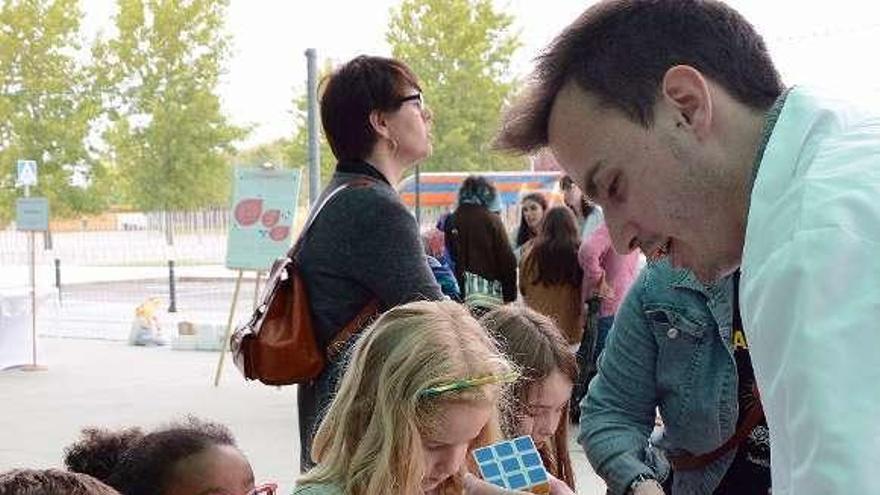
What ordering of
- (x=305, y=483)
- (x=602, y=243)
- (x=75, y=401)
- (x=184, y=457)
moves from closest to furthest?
1. (x=305, y=483)
2. (x=184, y=457)
3. (x=602, y=243)
4. (x=75, y=401)

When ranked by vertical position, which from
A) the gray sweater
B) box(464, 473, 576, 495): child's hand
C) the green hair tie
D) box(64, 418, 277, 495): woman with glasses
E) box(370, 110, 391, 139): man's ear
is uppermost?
box(370, 110, 391, 139): man's ear

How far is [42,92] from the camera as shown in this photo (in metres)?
23.6

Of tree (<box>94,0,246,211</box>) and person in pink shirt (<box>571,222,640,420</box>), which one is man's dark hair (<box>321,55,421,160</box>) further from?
tree (<box>94,0,246,211</box>)

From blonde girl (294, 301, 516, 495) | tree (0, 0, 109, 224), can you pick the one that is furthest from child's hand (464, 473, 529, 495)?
tree (0, 0, 109, 224)

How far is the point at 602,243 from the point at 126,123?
64.5ft

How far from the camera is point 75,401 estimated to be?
8117 mm

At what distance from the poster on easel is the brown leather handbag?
5411mm

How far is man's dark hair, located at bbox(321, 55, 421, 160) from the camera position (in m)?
2.96

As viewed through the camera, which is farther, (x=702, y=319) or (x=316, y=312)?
(x=316, y=312)

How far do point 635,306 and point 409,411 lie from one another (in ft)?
1.77

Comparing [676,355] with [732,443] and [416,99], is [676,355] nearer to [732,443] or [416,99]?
[732,443]

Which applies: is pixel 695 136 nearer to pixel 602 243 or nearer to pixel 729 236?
pixel 729 236

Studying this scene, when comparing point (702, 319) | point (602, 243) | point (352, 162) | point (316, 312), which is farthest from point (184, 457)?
point (602, 243)

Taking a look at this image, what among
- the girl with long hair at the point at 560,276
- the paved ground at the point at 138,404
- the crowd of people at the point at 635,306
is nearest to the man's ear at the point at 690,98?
the crowd of people at the point at 635,306
